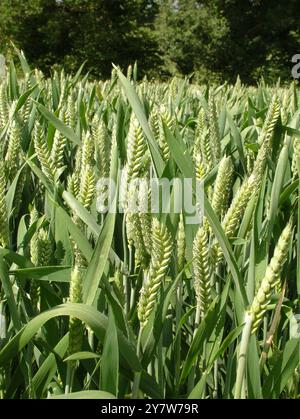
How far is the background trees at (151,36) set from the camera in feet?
51.9

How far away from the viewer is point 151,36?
56.6 feet

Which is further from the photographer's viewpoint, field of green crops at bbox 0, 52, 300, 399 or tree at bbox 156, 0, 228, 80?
tree at bbox 156, 0, 228, 80

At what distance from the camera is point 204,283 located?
0.48m

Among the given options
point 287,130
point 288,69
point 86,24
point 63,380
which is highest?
point 86,24

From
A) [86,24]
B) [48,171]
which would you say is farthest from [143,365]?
[86,24]

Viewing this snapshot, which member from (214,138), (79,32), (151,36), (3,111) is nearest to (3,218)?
(214,138)

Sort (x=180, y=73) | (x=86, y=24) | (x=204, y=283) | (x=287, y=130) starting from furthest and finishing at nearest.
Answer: (x=180, y=73) < (x=86, y=24) < (x=287, y=130) < (x=204, y=283)

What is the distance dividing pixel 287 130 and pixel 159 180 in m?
0.30

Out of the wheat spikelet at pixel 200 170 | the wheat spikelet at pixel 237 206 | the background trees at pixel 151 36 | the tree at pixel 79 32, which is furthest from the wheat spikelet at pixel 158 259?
the tree at pixel 79 32

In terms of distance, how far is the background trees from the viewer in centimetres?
1580

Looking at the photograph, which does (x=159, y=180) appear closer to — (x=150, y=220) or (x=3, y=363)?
(x=150, y=220)

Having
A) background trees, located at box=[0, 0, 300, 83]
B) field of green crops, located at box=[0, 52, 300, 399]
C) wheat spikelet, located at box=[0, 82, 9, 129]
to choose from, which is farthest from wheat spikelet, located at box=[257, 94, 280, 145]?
background trees, located at box=[0, 0, 300, 83]

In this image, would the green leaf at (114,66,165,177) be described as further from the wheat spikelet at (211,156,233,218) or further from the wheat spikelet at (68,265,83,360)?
the wheat spikelet at (68,265,83,360)

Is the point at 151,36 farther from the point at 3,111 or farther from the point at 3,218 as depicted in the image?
the point at 3,218
